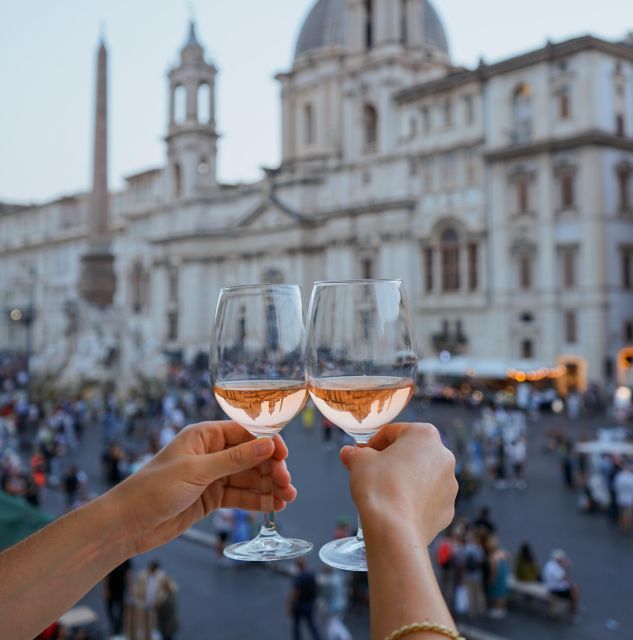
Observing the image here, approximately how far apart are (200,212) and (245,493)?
47474 millimetres

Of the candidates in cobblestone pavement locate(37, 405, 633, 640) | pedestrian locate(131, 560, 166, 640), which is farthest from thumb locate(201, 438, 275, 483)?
cobblestone pavement locate(37, 405, 633, 640)

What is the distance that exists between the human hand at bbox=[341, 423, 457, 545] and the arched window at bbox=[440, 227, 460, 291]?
33567 millimetres

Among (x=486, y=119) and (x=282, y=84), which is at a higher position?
(x=282, y=84)

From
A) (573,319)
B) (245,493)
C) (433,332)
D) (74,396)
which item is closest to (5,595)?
(245,493)

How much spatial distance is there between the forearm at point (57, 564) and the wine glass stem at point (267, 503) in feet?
1.14

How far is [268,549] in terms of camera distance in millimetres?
1803

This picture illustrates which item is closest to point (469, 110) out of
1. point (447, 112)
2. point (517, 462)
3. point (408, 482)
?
point (447, 112)

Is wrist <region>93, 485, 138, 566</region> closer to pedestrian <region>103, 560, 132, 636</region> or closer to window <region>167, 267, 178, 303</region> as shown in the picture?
pedestrian <region>103, 560, 132, 636</region>

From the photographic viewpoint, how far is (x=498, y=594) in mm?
8859

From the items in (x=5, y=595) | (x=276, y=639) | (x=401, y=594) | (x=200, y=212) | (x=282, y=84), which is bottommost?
(x=276, y=639)

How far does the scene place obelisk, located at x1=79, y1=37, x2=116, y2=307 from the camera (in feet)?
94.2

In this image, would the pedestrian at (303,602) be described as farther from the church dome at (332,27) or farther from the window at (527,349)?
the church dome at (332,27)

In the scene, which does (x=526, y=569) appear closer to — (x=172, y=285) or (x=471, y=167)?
(x=471, y=167)

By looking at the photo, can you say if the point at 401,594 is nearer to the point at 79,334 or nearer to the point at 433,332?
the point at 79,334
